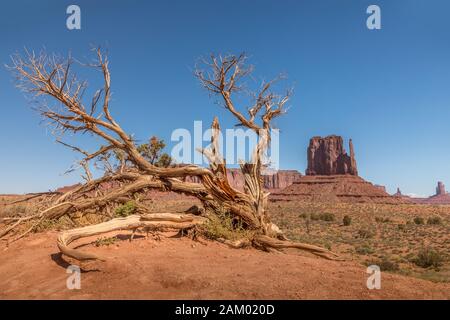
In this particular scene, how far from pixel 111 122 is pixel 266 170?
4574mm

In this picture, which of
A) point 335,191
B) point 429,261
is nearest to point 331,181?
point 335,191

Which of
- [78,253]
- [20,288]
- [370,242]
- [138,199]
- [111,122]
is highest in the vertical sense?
[111,122]

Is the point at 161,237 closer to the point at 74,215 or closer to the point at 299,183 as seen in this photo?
the point at 74,215

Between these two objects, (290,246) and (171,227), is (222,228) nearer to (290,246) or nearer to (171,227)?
(171,227)

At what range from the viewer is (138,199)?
11.5 meters

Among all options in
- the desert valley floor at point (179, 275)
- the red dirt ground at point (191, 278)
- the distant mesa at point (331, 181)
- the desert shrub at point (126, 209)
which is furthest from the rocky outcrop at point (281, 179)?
the red dirt ground at point (191, 278)

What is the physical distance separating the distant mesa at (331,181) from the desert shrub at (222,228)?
83.0 m

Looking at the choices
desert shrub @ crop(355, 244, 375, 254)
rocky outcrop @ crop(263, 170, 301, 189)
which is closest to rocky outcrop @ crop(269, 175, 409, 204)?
rocky outcrop @ crop(263, 170, 301, 189)

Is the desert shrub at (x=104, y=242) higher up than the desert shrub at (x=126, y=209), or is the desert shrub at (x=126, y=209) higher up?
the desert shrub at (x=126, y=209)

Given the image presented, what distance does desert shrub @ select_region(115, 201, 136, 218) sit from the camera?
10.5m

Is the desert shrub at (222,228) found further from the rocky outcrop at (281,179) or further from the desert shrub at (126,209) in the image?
the rocky outcrop at (281,179)

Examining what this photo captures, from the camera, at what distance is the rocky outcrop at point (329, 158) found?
385 feet

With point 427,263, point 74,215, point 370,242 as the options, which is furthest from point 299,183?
point 74,215

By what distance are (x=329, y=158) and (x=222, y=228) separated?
11800 centimetres
